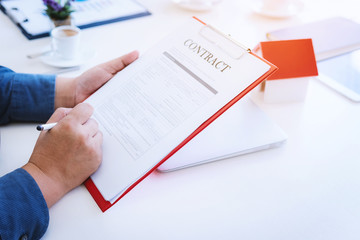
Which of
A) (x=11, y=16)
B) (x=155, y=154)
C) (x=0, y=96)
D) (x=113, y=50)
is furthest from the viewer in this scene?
(x=11, y=16)

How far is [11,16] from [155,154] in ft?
2.72

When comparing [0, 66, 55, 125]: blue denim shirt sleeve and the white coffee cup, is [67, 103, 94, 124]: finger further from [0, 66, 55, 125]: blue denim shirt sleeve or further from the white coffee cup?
the white coffee cup

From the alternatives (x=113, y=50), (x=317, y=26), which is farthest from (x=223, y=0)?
(x=113, y=50)

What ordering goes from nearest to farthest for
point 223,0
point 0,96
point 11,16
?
point 0,96 < point 11,16 < point 223,0

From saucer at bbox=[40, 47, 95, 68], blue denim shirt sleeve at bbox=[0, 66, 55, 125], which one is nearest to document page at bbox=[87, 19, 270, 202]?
blue denim shirt sleeve at bbox=[0, 66, 55, 125]

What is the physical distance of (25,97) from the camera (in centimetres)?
74

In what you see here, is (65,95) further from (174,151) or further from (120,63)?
(174,151)

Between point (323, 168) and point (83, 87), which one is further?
point (83, 87)

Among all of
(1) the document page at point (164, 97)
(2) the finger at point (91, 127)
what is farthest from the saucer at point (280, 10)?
(2) the finger at point (91, 127)

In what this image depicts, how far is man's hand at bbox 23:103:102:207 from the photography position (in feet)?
1.85

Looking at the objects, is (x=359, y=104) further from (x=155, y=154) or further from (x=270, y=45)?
(x=155, y=154)

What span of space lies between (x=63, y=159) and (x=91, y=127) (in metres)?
0.08

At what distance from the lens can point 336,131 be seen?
0.74 metres

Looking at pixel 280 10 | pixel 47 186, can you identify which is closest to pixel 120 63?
pixel 47 186
